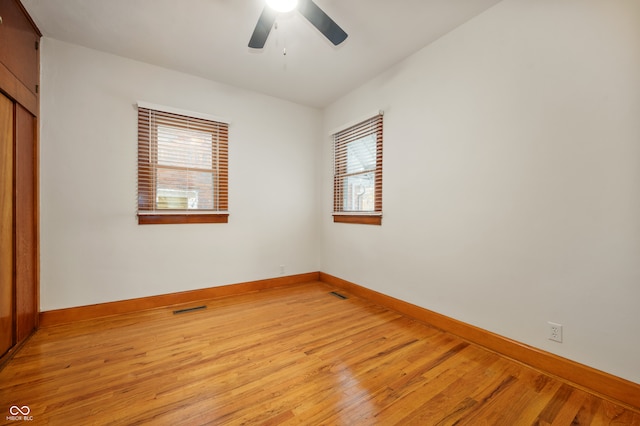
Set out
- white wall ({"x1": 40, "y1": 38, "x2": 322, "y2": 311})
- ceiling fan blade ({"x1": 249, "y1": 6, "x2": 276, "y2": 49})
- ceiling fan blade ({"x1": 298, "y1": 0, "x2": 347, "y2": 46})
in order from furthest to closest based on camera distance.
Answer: white wall ({"x1": 40, "y1": 38, "x2": 322, "y2": 311}) < ceiling fan blade ({"x1": 249, "y1": 6, "x2": 276, "y2": 49}) < ceiling fan blade ({"x1": 298, "y1": 0, "x2": 347, "y2": 46})

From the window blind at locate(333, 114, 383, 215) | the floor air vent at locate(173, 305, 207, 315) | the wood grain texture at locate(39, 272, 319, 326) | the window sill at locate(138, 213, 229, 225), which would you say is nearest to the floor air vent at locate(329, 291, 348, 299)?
the wood grain texture at locate(39, 272, 319, 326)

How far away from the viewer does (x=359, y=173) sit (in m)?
3.40

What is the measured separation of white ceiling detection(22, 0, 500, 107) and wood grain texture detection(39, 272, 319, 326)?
2.64m

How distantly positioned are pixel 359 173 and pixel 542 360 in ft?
8.09

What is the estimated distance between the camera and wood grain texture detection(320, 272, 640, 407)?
4.88 feet

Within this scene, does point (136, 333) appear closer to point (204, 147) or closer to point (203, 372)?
point (203, 372)

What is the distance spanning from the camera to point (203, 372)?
174 cm

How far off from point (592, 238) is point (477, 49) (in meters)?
1.70

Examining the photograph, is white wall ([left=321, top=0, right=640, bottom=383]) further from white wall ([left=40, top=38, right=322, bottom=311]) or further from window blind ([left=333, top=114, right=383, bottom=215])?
white wall ([left=40, top=38, right=322, bottom=311])

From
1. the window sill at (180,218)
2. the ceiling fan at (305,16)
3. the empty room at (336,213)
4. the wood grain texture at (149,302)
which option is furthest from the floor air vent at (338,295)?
the ceiling fan at (305,16)

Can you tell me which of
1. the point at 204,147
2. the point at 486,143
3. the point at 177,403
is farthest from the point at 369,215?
the point at 177,403

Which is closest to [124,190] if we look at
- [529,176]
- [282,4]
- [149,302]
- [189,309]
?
[149,302]

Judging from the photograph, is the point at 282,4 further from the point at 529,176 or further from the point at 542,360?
the point at 542,360

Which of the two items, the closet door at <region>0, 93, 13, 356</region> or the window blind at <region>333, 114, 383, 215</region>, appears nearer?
the closet door at <region>0, 93, 13, 356</region>
